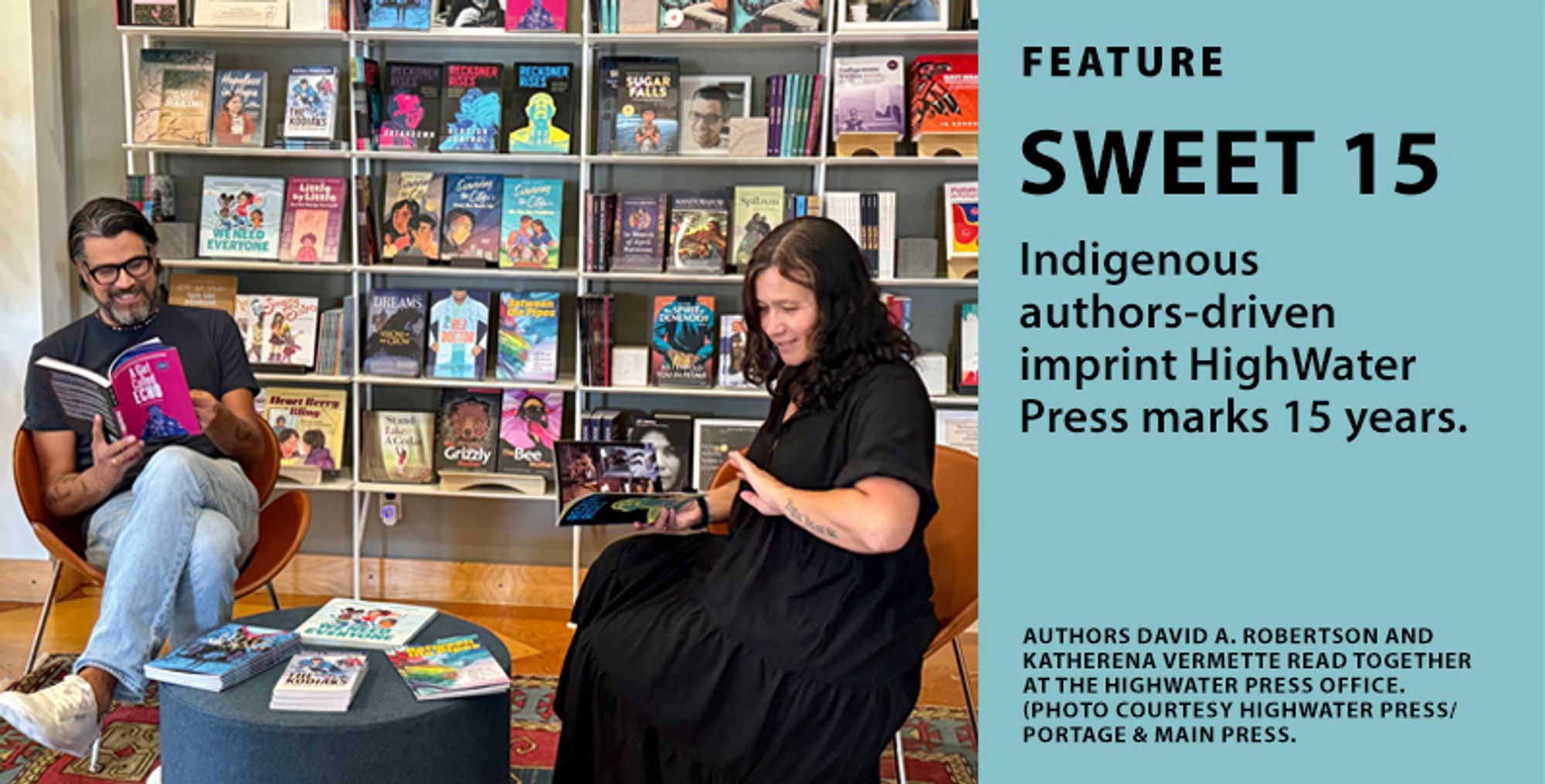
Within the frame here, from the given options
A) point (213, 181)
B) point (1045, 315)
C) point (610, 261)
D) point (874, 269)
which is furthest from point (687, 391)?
point (1045, 315)

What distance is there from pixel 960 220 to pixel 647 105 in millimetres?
1065

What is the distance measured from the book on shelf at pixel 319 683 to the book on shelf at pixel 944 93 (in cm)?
233

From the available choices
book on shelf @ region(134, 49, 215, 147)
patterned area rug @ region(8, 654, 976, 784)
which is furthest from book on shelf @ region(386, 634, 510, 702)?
book on shelf @ region(134, 49, 215, 147)

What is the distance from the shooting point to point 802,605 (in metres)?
1.84

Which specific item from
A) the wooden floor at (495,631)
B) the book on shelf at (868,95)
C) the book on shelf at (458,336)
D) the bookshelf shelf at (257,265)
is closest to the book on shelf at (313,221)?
the bookshelf shelf at (257,265)

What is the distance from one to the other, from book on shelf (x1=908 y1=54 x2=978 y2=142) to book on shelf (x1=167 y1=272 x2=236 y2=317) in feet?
7.74

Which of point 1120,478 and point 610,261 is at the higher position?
point 610,261

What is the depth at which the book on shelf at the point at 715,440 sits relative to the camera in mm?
3654

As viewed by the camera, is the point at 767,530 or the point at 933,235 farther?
the point at 933,235

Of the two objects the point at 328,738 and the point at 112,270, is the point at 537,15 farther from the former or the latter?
the point at 328,738

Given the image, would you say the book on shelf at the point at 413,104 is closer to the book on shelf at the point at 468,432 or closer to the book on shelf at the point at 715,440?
the book on shelf at the point at 468,432

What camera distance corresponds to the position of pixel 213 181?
367 centimetres

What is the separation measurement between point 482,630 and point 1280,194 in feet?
6.06

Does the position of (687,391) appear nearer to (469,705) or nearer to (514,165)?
(514,165)
